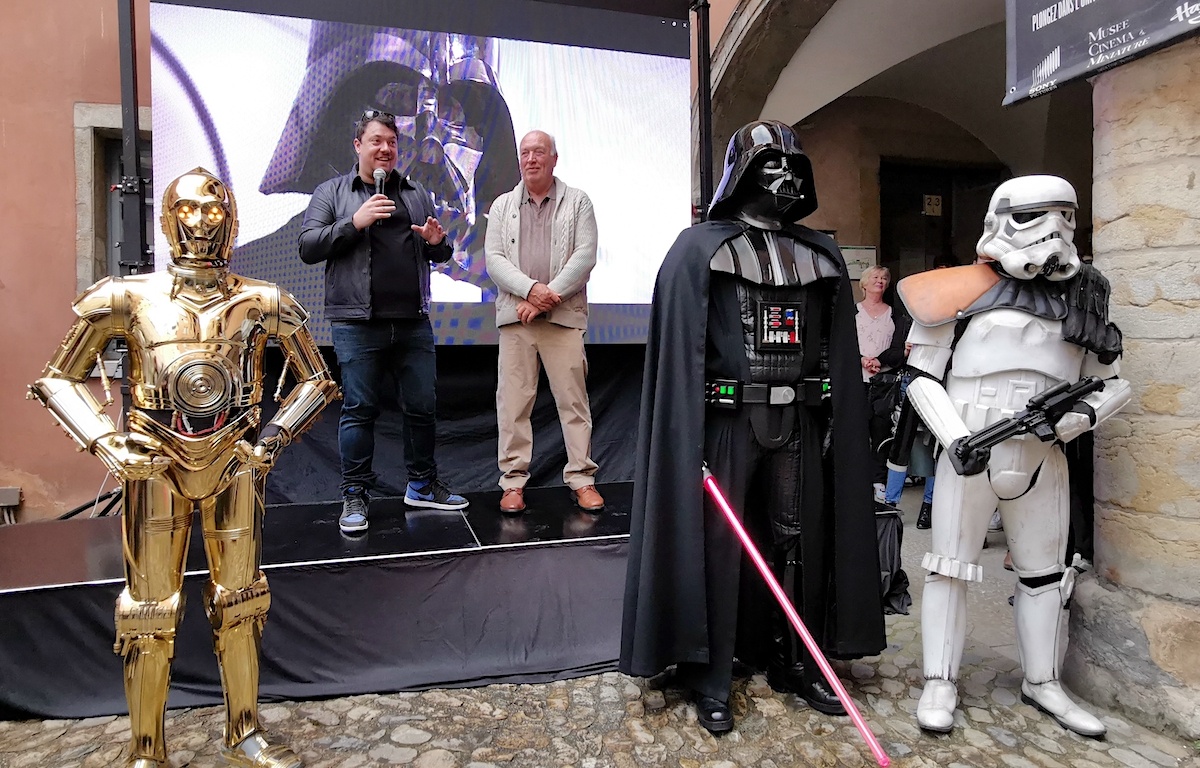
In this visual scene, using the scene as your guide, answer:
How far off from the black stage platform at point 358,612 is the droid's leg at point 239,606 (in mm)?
533

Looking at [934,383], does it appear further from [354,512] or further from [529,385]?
[354,512]

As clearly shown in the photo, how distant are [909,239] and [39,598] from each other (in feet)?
23.5

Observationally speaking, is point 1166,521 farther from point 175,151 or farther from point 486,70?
point 175,151

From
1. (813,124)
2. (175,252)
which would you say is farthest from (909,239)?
(175,252)

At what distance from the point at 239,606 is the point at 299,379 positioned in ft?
2.15

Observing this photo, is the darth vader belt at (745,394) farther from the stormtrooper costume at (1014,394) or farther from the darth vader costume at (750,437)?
the stormtrooper costume at (1014,394)

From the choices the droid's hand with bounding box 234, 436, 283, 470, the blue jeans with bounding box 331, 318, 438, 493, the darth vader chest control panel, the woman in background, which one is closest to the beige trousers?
the blue jeans with bounding box 331, 318, 438, 493

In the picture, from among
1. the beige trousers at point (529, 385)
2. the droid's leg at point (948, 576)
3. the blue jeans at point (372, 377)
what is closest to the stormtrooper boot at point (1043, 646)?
the droid's leg at point (948, 576)

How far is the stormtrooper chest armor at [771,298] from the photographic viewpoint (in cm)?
238

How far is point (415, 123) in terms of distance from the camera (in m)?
4.38

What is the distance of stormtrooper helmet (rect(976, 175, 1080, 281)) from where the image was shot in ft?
7.38

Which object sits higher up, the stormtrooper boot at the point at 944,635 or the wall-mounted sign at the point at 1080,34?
the wall-mounted sign at the point at 1080,34

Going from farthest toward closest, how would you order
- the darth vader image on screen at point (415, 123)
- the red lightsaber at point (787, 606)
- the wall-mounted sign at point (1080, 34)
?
the darth vader image on screen at point (415, 123)
the wall-mounted sign at point (1080, 34)
the red lightsaber at point (787, 606)

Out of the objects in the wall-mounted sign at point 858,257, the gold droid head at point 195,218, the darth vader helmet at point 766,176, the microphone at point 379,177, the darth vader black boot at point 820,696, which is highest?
the wall-mounted sign at point 858,257
